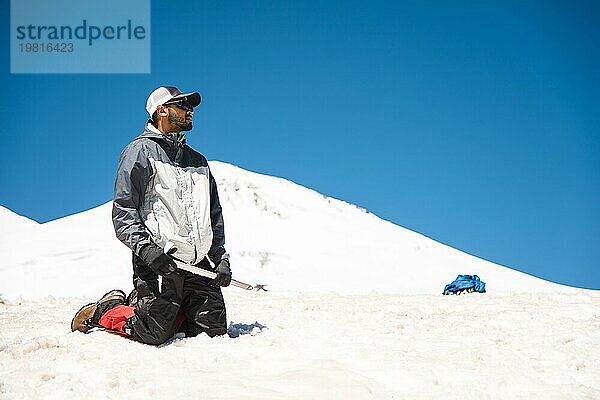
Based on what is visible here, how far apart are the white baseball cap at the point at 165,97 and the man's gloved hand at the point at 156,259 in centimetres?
110

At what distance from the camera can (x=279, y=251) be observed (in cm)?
2342

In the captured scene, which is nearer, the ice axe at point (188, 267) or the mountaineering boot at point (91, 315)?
the ice axe at point (188, 267)

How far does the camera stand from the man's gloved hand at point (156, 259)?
4.24 metres

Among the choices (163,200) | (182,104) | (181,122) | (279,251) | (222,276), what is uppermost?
(182,104)

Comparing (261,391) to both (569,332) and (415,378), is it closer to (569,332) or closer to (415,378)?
(415,378)

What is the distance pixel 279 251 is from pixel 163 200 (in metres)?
19.0

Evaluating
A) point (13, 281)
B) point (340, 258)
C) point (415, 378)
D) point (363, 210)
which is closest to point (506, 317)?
point (415, 378)

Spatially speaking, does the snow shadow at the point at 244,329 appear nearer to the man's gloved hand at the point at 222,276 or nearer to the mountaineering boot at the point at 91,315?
the man's gloved hand at the point at 222,276

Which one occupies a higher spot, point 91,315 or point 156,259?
point 156,259

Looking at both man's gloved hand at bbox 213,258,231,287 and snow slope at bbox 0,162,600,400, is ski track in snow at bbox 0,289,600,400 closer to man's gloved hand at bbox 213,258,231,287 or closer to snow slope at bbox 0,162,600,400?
snow slope at bbox 0,162,600,400

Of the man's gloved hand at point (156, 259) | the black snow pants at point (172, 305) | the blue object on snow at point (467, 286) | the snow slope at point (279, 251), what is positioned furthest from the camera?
the snow slope at point (279, 251)

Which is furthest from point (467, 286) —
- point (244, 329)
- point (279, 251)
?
point (279, 251)

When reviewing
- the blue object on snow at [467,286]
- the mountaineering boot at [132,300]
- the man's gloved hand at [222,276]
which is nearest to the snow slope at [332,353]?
the man's gloved hand at [222,276]

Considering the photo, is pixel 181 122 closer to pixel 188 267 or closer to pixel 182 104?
pixel 182 104
